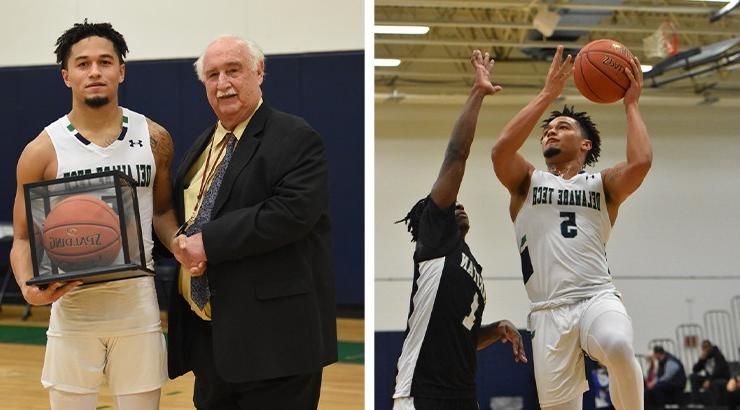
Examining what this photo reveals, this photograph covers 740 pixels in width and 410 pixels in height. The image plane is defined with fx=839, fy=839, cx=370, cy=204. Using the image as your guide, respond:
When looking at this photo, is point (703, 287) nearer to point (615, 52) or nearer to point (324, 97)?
point (324, 97)

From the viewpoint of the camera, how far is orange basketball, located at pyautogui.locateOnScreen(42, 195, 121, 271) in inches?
102

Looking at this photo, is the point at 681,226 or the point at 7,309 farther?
the point at 681,226

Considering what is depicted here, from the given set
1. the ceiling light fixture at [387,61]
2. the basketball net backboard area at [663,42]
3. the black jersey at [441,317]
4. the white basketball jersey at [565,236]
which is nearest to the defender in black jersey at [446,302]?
the black jersey at [441,317]

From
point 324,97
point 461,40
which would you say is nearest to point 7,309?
point 324,97

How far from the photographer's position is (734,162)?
42.4 ft

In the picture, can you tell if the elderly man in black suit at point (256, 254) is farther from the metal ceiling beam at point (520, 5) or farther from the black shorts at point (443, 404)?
the metal ceiling beam at point (520, 5)

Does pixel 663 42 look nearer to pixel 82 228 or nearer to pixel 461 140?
pixel 461 140


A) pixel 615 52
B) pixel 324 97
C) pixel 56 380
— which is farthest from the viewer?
pixel 324 97

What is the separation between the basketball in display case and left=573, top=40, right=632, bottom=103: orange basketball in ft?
7.45

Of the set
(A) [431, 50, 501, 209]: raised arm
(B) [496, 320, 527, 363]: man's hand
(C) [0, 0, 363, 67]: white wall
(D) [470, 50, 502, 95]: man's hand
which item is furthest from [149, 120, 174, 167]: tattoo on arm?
(C) [0, 0, 363, 67]: white wall

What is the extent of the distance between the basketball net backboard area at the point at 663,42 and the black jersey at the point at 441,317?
25.7 feet

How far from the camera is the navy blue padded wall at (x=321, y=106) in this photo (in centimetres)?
841

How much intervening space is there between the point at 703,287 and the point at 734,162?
1985mm

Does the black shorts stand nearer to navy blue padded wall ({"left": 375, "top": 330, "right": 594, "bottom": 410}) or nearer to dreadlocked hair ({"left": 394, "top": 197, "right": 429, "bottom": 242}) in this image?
dreadlocked hair ({"left": 394, "top": 197, "right": 429, "bottom": 242})
